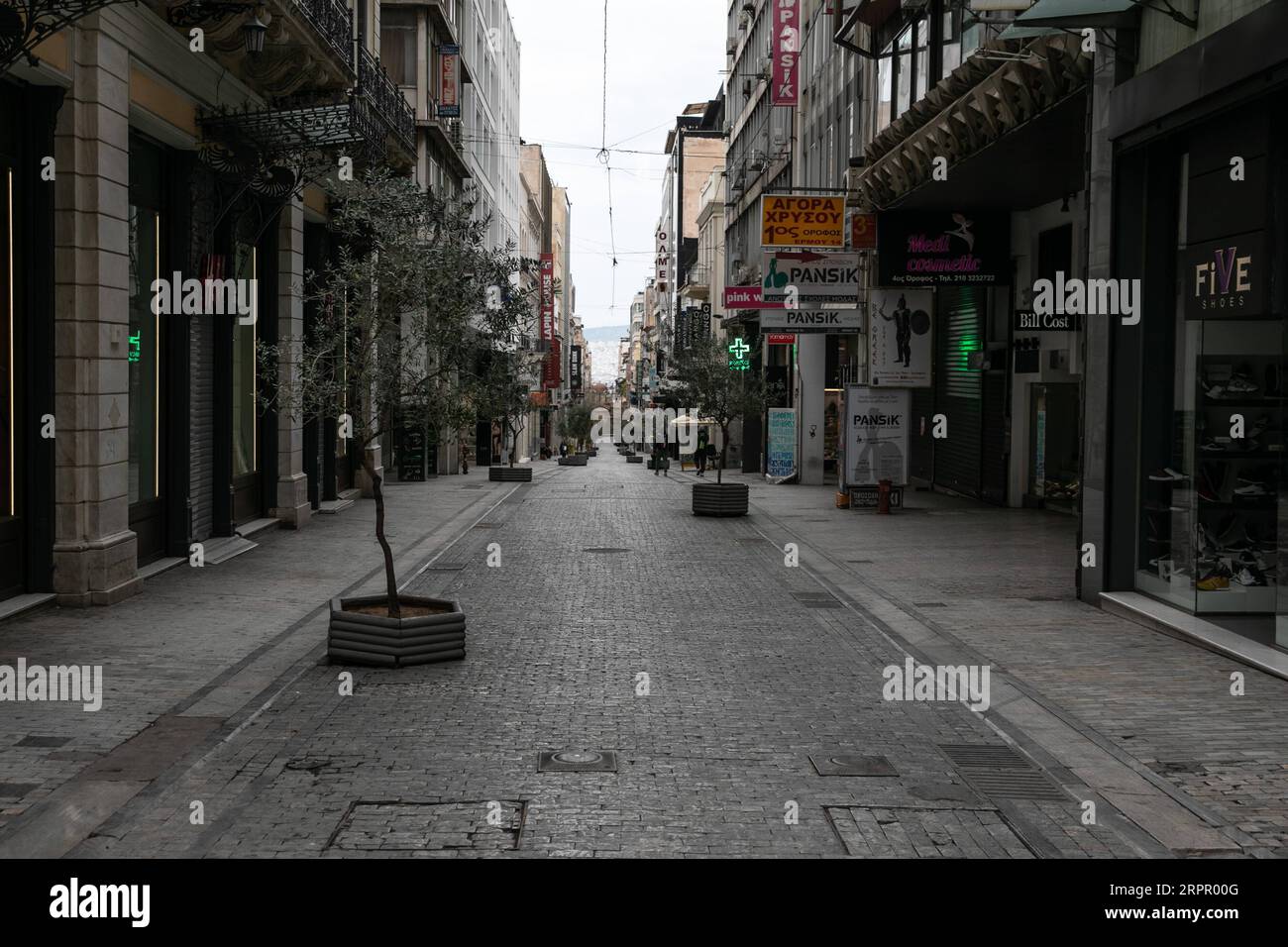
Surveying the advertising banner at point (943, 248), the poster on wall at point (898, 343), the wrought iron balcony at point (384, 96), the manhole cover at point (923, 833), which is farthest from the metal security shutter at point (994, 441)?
the manhole cover at point (923, 833)

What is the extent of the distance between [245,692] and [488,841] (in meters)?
3.89

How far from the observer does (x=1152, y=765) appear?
315 inches

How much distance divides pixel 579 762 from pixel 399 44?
114ft

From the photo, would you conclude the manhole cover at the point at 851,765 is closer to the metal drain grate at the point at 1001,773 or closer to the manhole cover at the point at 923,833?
the metal drain grate at the point at 1001,773

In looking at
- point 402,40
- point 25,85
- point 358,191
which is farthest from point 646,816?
point 402,40

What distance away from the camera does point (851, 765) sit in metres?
7.96

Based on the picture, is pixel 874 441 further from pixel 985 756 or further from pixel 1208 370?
pixel 985 756

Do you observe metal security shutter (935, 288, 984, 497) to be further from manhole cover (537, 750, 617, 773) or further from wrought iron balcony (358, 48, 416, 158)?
manhole cover (537, 750, 617, 773)

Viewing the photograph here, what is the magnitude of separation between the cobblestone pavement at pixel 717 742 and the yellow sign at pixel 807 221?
14302 millimetres

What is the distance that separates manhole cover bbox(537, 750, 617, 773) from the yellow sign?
21115 mm

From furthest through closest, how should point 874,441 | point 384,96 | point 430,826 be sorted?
point 874,441 < point 384,96 < point 430,826

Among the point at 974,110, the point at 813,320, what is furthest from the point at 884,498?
the point at 974,110

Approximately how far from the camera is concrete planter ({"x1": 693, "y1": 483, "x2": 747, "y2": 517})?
2586cm

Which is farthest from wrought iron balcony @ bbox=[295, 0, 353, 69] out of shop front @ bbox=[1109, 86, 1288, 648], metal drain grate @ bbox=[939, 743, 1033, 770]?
metal drain grate @ bbox=[939, 743, 1033, 770]
